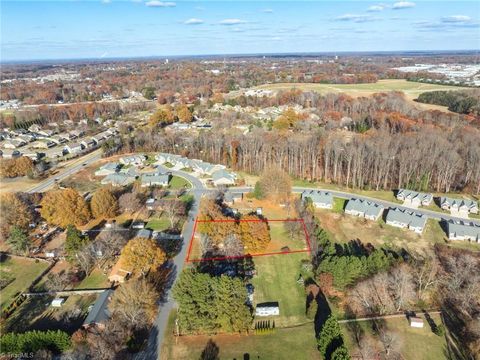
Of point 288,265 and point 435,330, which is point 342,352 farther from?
point 288,265

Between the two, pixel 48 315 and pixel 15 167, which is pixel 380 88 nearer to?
pixel 15 167

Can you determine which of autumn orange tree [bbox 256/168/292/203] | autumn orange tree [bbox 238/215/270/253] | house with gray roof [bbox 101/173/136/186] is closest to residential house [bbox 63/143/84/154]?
house with gray roof [bbox 101/173/136/186]

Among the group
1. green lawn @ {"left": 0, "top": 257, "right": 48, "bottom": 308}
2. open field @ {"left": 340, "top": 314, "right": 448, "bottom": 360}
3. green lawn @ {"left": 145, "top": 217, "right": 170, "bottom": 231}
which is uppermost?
green lawn @ {"left": 145, "top": 217, "right": 170, "bottom": 231}

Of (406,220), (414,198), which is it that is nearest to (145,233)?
(406,220)

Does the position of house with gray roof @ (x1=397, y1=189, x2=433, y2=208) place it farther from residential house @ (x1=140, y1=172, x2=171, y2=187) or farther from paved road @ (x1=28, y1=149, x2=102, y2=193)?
paved road @ (x1=28, y1=149, x2=102, y2=193)

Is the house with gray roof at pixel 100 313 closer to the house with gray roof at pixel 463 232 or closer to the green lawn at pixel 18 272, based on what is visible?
the green lawn at pixel 18 272

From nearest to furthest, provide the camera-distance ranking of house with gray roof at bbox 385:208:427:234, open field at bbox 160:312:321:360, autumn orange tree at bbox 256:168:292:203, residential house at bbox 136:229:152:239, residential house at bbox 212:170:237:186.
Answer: open field at bbox 160:312:321:360, residential house at bbox 136:229:152:239, house with gray roof at bbox 385:208:427:234, autumn orange tree at bbox 256:168:292:203, residential house at bbox 212:170:237:186
